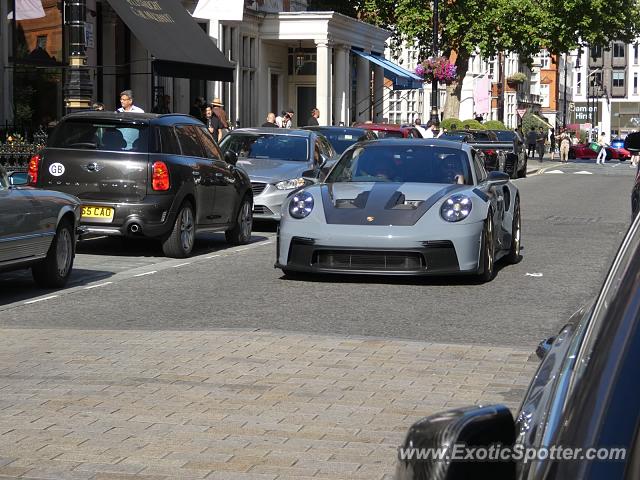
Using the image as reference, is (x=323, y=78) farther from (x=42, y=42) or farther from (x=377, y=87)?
(x=42, y=42)

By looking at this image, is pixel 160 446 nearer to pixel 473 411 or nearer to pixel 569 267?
pixel 473 411

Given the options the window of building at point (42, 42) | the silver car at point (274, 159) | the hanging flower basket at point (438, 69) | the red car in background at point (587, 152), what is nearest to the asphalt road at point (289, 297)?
the silver car at point (274, 159)

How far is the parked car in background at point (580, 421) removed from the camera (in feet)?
5.88

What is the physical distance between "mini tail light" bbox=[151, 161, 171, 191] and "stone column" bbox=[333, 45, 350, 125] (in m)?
31.2

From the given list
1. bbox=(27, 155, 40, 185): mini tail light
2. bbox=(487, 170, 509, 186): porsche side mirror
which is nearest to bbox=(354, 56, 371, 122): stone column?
bbox=(27, 155, 40, 185): mini tail light

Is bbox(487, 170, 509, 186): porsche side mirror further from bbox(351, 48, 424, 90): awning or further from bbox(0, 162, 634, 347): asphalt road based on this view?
bbox(351, 48, 424, 90): awning

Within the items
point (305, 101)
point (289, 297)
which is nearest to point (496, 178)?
point (289, 297)

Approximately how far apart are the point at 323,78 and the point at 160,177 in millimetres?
28959

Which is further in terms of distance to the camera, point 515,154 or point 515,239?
point 515,154

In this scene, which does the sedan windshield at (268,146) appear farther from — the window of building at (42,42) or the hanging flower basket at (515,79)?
the hanging flower basket at (515,79)

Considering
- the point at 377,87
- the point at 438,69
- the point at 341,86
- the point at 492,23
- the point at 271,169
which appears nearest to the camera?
the point at 271,169

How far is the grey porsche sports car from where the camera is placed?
12.1m

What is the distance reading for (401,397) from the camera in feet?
22.7

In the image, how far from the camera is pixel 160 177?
48.1 feet
